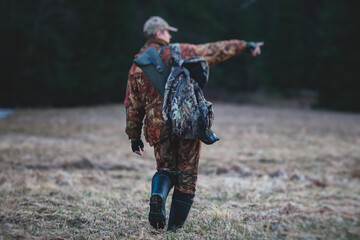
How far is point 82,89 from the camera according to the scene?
23.1 m

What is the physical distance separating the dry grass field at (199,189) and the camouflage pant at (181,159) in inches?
15.8

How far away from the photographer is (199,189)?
512cm

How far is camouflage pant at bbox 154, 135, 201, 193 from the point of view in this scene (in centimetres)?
326

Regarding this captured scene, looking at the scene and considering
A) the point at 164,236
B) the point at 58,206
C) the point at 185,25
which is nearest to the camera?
the point at 164,236

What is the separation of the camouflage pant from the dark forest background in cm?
1919

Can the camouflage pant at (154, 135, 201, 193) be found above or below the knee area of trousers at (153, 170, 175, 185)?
above

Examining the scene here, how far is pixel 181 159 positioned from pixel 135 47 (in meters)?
22.8

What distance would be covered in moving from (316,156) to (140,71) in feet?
20.5

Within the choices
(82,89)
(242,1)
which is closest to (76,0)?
(82,89)

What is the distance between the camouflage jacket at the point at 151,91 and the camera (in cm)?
334

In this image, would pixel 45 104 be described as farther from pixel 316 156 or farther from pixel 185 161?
pixel 185 161

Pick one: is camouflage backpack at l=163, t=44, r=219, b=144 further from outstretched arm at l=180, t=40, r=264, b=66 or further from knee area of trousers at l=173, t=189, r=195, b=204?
knee area of trousers at l=173, t=189, r=195, b=204

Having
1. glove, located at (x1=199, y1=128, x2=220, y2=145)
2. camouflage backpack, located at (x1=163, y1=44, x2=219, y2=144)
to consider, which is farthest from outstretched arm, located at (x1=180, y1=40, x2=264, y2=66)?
glove, located at (x1=199, y1=128, x2=220, y2=145)

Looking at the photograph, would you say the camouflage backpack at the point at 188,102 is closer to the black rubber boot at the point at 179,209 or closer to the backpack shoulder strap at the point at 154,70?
the backpack shoulder strap at the point at 154,70
